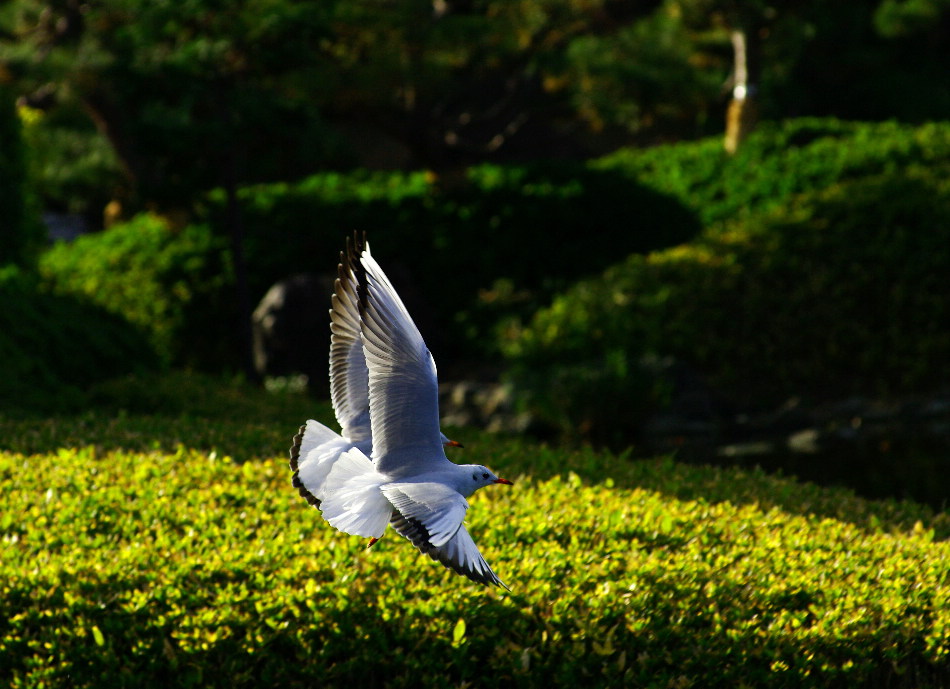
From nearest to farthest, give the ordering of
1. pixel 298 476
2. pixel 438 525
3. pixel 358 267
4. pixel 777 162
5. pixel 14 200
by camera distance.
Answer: pixel 438 525 < pixel 358 267 < pixel 298 476 < pixel 14 200 < pixel 777 162

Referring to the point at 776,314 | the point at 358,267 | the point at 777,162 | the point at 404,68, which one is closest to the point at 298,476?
the point at 358,267

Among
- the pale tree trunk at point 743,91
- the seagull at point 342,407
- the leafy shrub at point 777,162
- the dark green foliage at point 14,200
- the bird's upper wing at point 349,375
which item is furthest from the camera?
the pale tree trunk at point 743,91

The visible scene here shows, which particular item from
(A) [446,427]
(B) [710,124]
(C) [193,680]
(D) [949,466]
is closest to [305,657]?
(C) [193,680]

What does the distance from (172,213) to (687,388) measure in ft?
17.6

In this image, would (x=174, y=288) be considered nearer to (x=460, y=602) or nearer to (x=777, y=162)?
(x=777, y=162)

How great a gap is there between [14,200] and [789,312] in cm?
649

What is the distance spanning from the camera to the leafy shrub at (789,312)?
9.55 metres

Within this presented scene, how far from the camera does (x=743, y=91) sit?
1278cm

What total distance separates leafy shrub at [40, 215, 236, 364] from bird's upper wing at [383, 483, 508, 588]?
8.69 m

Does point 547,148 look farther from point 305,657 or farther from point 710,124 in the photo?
point 305,657

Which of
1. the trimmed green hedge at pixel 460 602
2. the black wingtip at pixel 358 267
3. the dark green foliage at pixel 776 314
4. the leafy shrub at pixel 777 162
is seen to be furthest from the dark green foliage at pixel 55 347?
the leafy shrub at pixel 777 162

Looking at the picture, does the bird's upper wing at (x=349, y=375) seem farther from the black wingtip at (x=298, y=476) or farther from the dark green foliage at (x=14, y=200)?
the dark green foliage at (x=14, y=200)

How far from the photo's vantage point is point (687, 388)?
949cm

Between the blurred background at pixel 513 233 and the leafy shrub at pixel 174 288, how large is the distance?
1.2 inches
